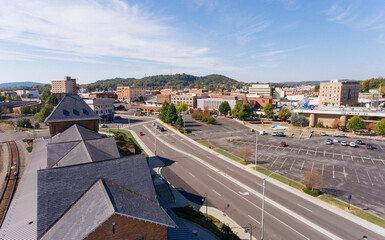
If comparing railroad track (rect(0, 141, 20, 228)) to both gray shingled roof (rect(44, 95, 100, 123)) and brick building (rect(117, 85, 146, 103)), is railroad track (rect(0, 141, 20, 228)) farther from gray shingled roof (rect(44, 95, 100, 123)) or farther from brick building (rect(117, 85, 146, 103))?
brick building (rect(117, 85, 146, 103))

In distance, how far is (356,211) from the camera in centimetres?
2889

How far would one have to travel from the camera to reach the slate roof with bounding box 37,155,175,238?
1570 centimetres

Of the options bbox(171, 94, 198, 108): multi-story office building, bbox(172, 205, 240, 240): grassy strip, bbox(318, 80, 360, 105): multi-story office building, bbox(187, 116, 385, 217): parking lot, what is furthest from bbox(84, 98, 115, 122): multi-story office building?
bbox(318, 80, 360, 105): multi-story office building

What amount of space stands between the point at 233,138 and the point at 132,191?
55905 mm

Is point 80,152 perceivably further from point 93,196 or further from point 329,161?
point 329,161

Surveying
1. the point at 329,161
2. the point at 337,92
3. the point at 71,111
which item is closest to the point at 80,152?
the point at 71,111

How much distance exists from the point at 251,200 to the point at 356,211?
13.3 m

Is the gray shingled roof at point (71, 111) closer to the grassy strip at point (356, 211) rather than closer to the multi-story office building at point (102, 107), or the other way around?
the grassy strip at point (356, 211)

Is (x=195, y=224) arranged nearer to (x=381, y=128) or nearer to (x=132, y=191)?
(x=132, y=191)

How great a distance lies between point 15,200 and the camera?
2392 centimetres

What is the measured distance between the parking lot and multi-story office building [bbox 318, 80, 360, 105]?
6973 centimetres

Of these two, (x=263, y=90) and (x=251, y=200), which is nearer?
(x=251, y=200)

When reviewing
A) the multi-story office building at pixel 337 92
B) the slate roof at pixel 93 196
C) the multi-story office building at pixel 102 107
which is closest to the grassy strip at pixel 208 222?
the slate roof at pixel 93 196

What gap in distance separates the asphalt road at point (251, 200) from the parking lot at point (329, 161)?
249 inches
